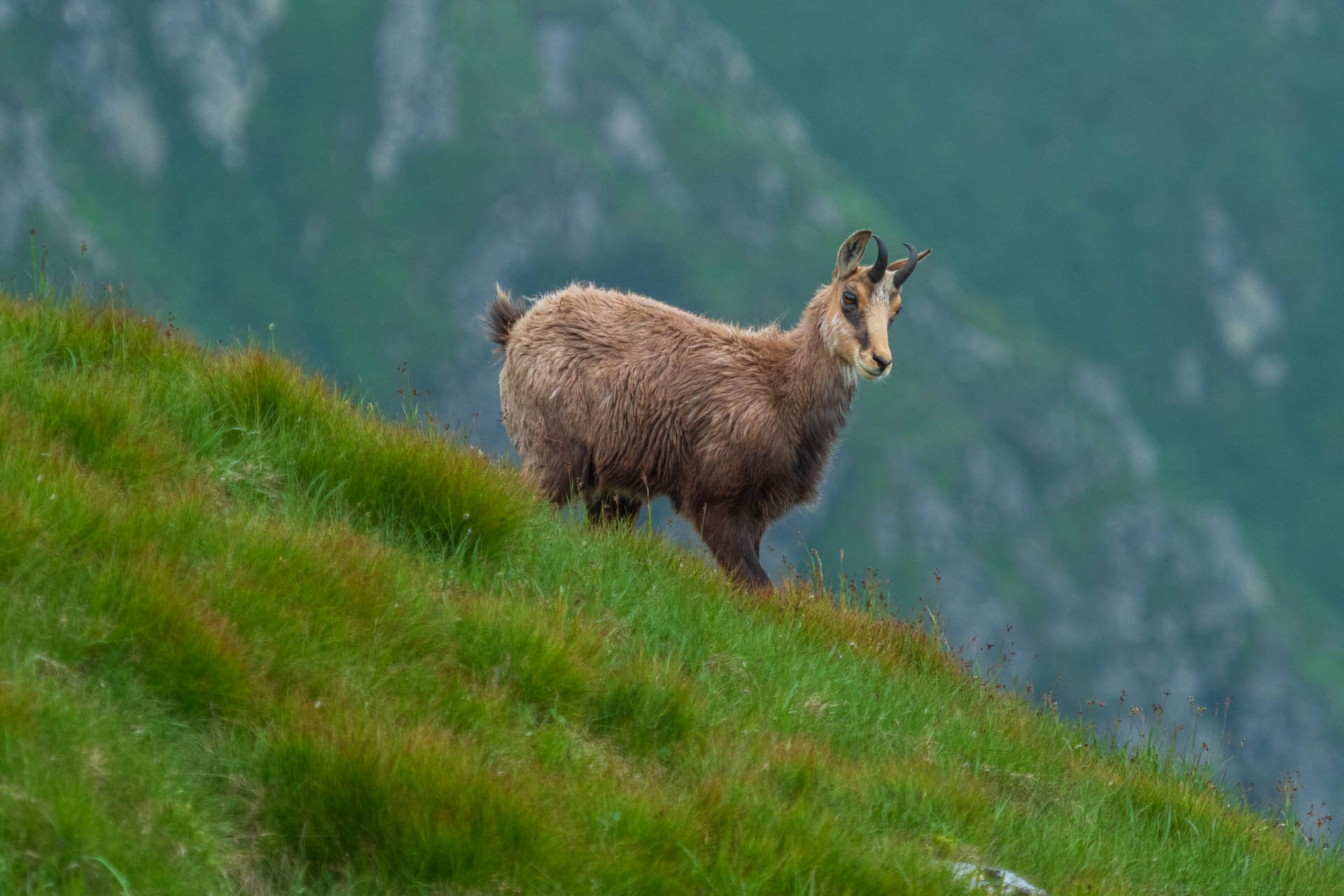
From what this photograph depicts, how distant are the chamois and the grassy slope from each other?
295 centimetres

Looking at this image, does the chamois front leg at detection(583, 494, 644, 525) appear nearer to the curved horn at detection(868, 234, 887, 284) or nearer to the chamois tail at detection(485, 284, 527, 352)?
the chamois tail at detection(485, 284, 527, 352)

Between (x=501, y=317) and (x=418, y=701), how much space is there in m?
8.13

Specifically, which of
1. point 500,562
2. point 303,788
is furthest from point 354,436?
point 303,788

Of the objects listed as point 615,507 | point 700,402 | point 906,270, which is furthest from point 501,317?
point 906,270

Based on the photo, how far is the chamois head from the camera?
11.7 meters

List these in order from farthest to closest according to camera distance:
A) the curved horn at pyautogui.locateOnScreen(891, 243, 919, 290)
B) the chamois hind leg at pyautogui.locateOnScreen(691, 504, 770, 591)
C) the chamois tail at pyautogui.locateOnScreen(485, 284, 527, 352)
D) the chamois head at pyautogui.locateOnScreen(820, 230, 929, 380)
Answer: the chamois tail at pyautogui.locateOnScreen(485, 284, 527, 352) < the chamois head at pyautogui.locateOnScreen(820, 230, 929, 380) < the curved horn at pyautogui.locateOnScreen(891, 243, 919, 290) < the chamois hind leg at pyautogui.locateOnScreen(691, 504, 770, 591)

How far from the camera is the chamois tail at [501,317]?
43.0ft

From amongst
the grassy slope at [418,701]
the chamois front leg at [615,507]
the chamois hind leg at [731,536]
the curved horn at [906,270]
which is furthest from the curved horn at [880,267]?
the grassy slope at [418,701]

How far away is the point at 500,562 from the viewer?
7160mm

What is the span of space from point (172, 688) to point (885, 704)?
3.91 meters

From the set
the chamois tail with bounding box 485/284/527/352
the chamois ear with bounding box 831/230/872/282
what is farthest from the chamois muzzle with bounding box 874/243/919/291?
the chamois tail with bounding box 485/284/527/352

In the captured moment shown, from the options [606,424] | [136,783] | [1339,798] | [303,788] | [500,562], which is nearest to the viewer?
[136,783]

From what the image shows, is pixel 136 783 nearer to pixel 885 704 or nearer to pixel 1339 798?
Result: pixel 885 704

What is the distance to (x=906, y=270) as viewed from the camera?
38.2ft
